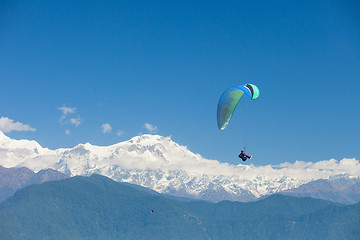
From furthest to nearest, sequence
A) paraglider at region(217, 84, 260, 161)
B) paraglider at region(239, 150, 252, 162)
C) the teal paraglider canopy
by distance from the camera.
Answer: the teal paraglider canopy < paraglider at region(217, 84, 260, 161) < paraglider at region(239, 150, 252, 162)

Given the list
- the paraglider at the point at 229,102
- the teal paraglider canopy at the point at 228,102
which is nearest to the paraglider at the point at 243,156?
the paraglider at the point at 229,102

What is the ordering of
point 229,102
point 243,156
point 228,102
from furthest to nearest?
point 229,102
point 228,102
point 243,156

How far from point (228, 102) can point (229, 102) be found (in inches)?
10.5

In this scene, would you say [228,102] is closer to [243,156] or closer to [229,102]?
[229,102]

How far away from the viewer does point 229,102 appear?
363 feet

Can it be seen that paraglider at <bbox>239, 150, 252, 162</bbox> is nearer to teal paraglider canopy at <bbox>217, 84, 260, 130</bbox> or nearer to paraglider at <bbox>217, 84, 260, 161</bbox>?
paraglider at <bbox>217, 84, 260, 161</bbox>

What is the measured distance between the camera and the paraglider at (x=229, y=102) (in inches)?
4159

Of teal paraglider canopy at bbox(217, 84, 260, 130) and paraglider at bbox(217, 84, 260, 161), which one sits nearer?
paraglider at bbox(217, 84, 260, 161)

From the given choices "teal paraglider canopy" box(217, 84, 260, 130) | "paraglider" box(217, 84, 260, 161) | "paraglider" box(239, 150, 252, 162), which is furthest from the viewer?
"teal paraglider canopy" box(217, 84, 260, 130)

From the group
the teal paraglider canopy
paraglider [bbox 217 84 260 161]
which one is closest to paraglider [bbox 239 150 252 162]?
paraglider [bbox 217 84 260 161]

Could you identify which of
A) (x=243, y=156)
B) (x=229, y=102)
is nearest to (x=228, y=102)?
(x=229, y=102)

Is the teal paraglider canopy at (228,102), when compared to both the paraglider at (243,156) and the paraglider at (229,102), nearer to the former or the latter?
the paraglider at (229,102)

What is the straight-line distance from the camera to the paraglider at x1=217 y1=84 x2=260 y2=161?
106 m

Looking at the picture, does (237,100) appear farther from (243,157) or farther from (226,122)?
(243,157)
